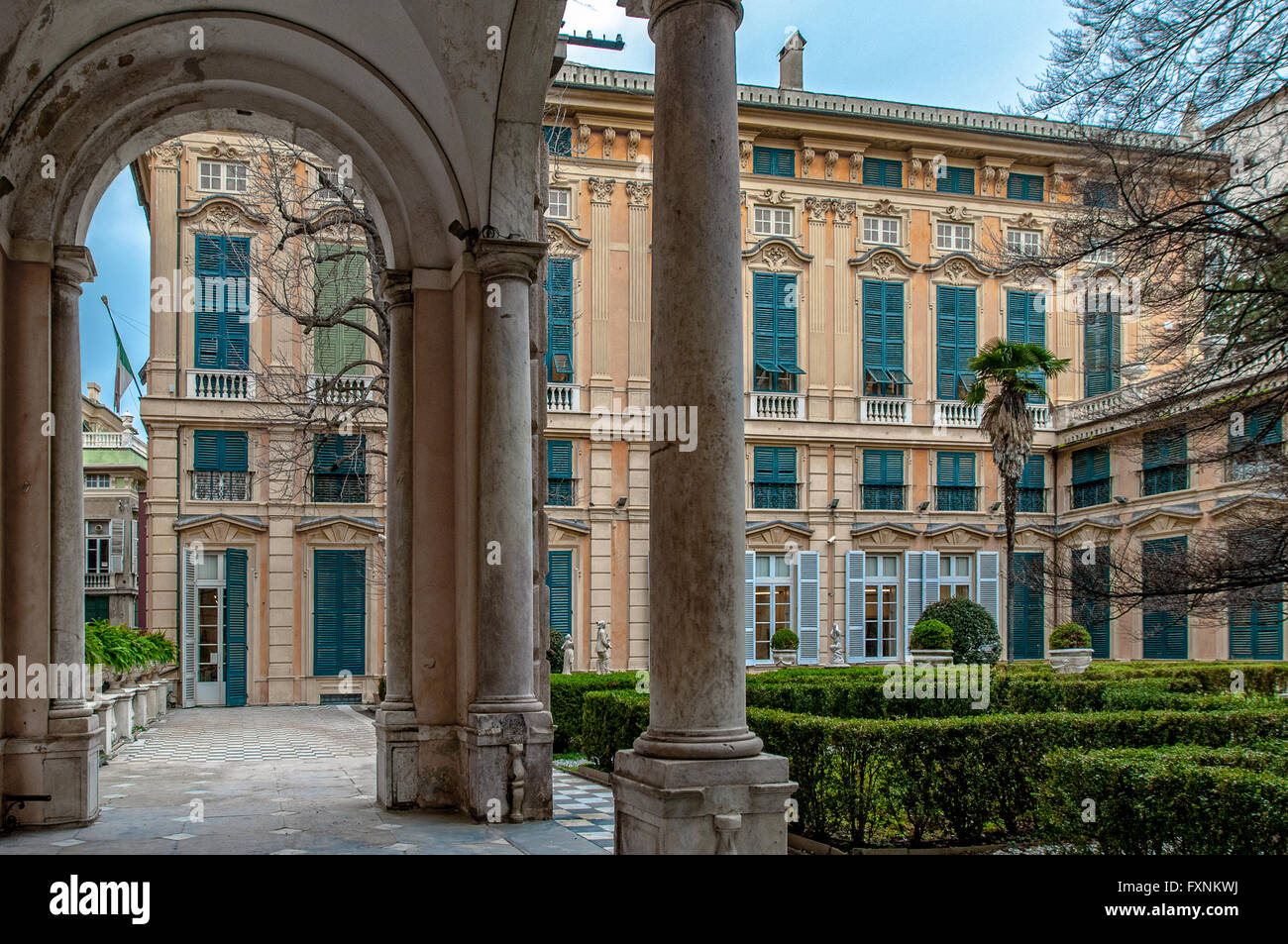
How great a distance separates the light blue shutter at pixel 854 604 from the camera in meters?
28.4

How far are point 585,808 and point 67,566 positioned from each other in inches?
181

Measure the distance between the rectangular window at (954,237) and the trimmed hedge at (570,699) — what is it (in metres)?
18.7

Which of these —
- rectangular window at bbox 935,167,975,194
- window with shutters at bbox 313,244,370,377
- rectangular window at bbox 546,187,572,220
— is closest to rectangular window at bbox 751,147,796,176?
rectangular window at bbox 935,167,975,194

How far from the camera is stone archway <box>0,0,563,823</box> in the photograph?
28.0 ft

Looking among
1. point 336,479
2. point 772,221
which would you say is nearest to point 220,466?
point 336,479

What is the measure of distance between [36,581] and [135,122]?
3.74 metres

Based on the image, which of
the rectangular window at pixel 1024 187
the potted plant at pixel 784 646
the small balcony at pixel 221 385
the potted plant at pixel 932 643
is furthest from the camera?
the rectangular window at pixel 1024 187

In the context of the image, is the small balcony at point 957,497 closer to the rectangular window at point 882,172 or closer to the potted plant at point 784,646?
the potted plant at point 784,646

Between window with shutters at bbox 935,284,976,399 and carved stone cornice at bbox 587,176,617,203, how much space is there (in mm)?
9049

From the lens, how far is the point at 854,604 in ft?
93.6

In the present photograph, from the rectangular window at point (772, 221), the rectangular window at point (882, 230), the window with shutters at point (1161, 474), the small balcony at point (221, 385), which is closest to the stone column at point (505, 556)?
the small balcony at point (221, 385)

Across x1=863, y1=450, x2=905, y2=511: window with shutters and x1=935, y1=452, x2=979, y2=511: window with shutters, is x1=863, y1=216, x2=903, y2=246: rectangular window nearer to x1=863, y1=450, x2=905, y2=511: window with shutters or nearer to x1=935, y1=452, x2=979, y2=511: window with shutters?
x1=863, y1=450, x2=905, y2=511: window with shutters

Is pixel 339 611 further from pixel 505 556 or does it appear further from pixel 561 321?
pixel 505 556
